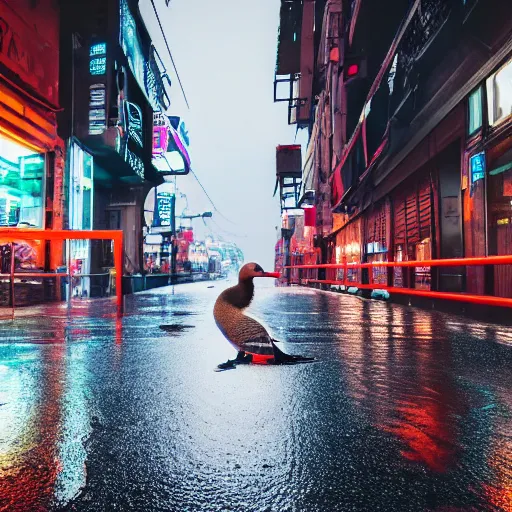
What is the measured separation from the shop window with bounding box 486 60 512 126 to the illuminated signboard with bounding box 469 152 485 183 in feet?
2.24

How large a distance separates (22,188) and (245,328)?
36.0ft

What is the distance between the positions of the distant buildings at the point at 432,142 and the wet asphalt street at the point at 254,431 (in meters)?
4.79

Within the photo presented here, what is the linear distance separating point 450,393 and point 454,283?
7.42 metres

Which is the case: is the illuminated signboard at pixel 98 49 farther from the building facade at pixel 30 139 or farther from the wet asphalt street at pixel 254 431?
the wet asphalt street at pixel 254 431

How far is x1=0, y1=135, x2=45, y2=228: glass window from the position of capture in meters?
10.9

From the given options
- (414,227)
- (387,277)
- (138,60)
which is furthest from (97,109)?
(414,227)

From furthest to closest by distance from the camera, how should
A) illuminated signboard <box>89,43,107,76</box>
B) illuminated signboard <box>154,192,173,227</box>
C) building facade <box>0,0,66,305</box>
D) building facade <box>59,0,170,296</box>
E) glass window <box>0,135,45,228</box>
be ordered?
illuminated signboard <box>154,192,173,227</box>, illuminated signboard <box>89,43,107,76</box>, building facade <box>59,0,170,296</box>, glass window <box>0,135,45,228</box>, building facade <box>0,0,66,305</box>

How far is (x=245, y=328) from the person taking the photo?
10.8 ft

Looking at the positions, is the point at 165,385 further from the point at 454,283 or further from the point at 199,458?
the point at 454,283

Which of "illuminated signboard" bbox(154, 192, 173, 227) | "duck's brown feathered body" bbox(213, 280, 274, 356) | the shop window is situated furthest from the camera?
"illuminated signboard" bbox(154, 192, 173, 227)

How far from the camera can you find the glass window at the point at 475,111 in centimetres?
743

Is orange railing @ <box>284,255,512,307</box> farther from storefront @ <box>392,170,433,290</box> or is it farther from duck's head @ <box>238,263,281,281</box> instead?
duck's head @ <box>238,263,281,281</box>

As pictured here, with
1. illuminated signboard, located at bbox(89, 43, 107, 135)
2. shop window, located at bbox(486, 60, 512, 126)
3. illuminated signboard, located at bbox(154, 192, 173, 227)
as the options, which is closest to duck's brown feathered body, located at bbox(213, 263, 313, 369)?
shop window, located at bbox(486, 60, 512, 126)

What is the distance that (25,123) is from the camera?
973cm
